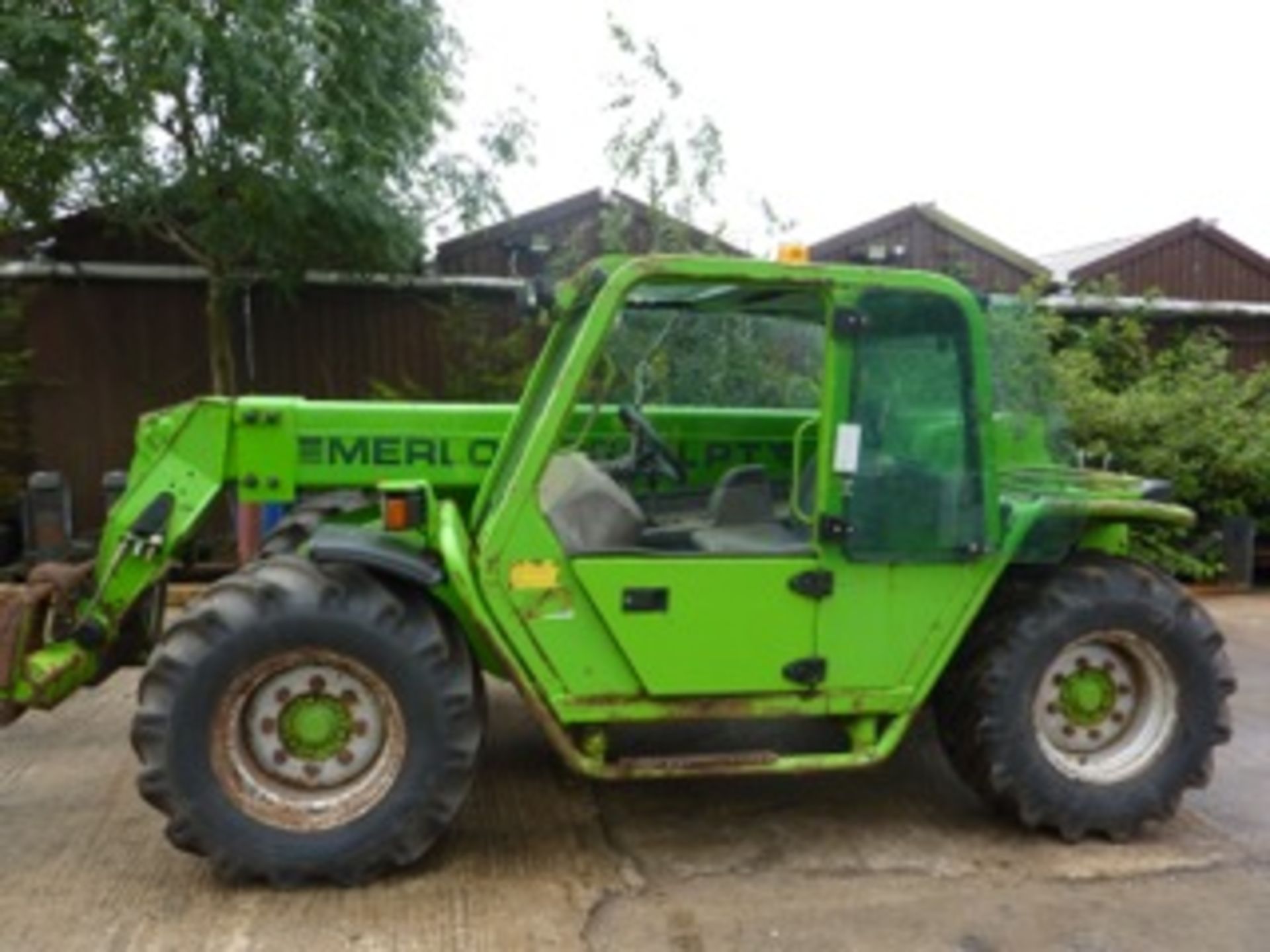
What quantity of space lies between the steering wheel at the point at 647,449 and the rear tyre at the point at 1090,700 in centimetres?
137

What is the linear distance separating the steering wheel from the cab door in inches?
37.9

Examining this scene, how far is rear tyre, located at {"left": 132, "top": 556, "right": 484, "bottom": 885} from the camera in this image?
345cm

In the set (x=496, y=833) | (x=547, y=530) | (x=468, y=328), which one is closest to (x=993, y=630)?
(x=547, y=530)

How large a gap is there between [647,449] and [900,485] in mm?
1240

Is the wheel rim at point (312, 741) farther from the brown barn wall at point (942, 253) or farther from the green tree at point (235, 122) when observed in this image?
the brown barn wall at point (942, 253)

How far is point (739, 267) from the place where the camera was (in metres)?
3.61

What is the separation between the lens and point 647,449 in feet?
15.3

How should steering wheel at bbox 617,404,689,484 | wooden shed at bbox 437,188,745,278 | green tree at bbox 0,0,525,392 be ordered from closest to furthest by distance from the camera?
1. steering wheel at bbox 617,404,689,484
2. green tree at bbox 0,0,525,392
3. wooden shed at bbox 437,188,745,278

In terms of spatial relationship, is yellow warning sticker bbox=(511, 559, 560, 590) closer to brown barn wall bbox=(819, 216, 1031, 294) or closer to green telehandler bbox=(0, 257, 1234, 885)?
green telehandler bbox=(0, 257, 1234, 885)

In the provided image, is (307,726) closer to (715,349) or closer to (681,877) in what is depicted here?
(681,877)

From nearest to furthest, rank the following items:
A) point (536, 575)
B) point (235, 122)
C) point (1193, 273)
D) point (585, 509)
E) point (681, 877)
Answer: point (536, 575)
point (681, 877)
point (585, 509)
point (235, 122)
point (1193, 273)

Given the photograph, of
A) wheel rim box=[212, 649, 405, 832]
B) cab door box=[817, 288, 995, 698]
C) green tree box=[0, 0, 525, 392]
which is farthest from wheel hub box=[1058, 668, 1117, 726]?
green tree box=[0, 0, 525, 392]

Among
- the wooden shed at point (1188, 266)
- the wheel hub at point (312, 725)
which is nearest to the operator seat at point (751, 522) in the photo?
the wheel hub at point (312, 725)

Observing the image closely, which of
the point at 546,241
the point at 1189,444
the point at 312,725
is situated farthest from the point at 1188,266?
the point at 312,725
